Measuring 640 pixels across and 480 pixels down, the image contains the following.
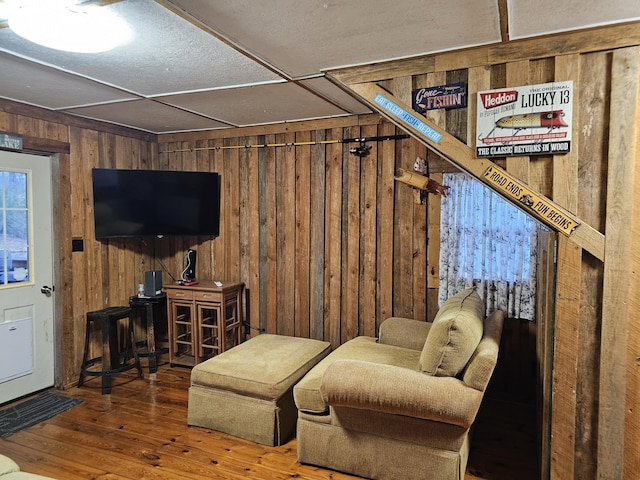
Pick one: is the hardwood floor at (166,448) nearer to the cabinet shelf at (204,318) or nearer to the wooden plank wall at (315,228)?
the cabinet shelf at (204,318)

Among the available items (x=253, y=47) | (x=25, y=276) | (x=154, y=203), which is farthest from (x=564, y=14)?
(x=25, y=276)

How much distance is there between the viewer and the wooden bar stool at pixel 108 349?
373cm

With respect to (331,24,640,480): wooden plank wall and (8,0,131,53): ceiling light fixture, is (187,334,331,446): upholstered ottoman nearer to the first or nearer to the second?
(331,24,640,480): wooden plank wall

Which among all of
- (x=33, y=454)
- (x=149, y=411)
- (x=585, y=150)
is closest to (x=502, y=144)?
(x=585, y=150)

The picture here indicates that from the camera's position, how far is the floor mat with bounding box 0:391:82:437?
3148mm

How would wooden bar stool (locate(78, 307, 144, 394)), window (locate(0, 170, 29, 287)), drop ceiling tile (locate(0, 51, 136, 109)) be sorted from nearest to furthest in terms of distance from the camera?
drop ceiling tile (locate(0, 51, 136, 109)) → window (locate(0, 170, 29, 287)) → wooden bar stool (locate(78, 307, 144, 394))

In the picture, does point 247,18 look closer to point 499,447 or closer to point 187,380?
point 499,447

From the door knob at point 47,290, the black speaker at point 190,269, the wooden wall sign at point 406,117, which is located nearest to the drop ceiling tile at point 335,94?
the wooden wall sign at point 406,117

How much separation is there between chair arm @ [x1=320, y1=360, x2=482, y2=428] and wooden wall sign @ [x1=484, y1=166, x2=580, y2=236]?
0.94 meters

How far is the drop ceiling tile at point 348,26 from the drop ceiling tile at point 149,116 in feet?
5.22

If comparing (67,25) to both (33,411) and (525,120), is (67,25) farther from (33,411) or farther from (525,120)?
(33,411)

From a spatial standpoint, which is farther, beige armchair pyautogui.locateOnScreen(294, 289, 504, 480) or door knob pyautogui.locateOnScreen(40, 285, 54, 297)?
door knob pyautogui.locateOnScreen(40, 285, 54, 297)

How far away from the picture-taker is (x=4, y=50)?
2279mm

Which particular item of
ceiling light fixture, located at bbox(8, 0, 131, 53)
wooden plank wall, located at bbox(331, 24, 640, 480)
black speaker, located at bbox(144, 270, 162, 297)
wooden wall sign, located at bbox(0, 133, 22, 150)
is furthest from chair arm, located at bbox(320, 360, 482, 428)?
wooden wall sign, located at bbox(0, 133, 22, 150)
